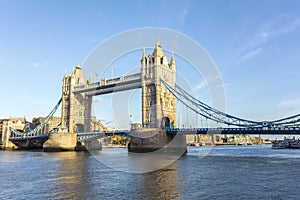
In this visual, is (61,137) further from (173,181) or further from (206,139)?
(206,139)

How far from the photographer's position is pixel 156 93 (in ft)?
180

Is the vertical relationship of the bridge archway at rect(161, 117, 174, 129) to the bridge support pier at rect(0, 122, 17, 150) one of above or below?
above

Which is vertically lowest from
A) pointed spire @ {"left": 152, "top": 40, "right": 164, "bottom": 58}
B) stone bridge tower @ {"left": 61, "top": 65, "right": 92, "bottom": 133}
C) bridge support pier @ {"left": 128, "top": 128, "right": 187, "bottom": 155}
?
bridge support pier @ {"left": 128, "top": 128, "right": 187, "bottom": 155}

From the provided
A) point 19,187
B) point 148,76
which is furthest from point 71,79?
point 19,187

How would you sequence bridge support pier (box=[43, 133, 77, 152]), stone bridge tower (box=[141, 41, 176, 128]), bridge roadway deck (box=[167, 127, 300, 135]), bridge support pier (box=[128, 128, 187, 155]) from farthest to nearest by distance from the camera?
bridge support pier (box=[43, 133, 77, 152]) < stone bridge tower (box=[141, 41, 176, 128]) < bridge support pier (box=[128, 128, 187, 155]) < bridge roadway deck (box=[167, 127, 300, 135])

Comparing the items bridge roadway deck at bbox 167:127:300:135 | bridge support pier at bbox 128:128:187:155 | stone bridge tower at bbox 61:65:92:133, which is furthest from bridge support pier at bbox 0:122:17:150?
bridge roadway deck at bbox 167:127:300:135

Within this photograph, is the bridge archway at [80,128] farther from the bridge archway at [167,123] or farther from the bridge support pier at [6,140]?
the bridge archway at [167,123]

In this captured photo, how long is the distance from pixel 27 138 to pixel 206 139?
→ 10153 centimetres

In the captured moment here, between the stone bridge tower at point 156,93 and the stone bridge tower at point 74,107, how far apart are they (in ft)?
78.5

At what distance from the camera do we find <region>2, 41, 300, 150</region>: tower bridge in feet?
149

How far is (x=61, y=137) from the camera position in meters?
59.5

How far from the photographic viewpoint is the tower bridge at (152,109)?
45.5 m

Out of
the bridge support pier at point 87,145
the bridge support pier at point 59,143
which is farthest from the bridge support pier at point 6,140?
the bridge support pier at point 87,145

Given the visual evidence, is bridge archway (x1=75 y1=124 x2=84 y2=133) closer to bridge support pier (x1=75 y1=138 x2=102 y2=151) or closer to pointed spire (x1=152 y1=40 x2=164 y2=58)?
bridge support pier (x1=75 y1=138 x2=102 y2=151)
